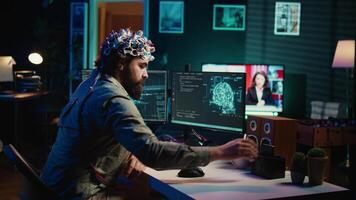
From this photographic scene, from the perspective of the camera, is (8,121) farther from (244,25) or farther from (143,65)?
(143,65)

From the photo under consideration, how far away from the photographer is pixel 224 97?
284 cm

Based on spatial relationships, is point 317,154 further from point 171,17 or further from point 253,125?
point 171,17

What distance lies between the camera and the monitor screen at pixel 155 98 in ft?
11.2

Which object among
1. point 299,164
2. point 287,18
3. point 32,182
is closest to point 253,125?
point 299,164

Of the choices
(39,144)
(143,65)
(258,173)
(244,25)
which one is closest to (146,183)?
(258,173)

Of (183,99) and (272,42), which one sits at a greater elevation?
(272,42)

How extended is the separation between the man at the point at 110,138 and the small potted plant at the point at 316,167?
1.08 ft

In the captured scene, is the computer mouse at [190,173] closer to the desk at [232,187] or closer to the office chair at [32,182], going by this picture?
the desk at [232,187]

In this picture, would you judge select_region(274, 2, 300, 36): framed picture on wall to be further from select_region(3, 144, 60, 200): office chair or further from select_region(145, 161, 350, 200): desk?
select_region(3, 144, 60, 200): office chair

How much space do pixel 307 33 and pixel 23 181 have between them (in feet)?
16.4

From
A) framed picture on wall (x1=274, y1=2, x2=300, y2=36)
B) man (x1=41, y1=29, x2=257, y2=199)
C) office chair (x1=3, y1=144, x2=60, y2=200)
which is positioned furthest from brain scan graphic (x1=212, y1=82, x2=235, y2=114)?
framed picture on wall (x1=274, y1=2, x2=300, y2=36)

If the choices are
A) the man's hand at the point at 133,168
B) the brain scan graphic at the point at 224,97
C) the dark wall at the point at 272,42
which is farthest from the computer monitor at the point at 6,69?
the man's hand at the point at 133,168

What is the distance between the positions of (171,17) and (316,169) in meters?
4.83

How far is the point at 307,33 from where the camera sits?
609 cm
